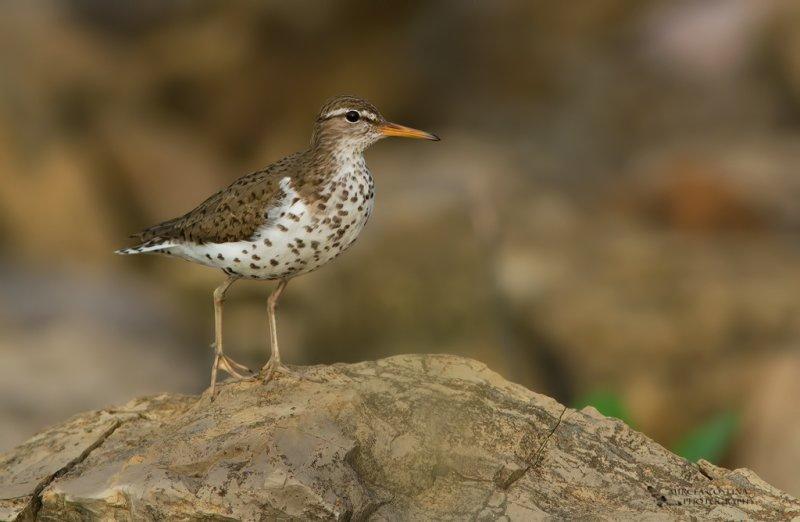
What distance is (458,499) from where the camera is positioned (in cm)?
749

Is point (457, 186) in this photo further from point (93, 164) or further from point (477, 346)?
point (93, 164)

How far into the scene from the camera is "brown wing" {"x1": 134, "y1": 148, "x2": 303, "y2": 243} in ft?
28.7

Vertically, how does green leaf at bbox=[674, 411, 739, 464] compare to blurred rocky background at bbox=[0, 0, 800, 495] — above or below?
below

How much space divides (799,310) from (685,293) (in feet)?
4.76

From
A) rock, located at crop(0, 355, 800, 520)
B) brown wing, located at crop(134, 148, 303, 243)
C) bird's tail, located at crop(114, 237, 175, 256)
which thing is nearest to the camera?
rock, located at crop(0, 355, 800, 520)

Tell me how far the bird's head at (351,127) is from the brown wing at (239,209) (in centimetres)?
30

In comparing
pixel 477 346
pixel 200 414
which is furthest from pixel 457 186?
pixel 200 414

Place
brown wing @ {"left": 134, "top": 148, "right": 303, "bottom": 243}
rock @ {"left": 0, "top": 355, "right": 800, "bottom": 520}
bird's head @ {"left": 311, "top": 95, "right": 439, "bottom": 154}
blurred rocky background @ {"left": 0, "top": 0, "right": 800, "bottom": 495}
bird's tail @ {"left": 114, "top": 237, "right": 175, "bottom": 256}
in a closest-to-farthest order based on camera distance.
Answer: rock @ {"left": 0, "top": 355, "right": 800, "bottom": 520}
brown wing @ {"left": 134, "top": 148, "right": 303, "bottom": 243}
bird's head @ {"left": 311, "top": 95, "right": 439, "bottom": 154}
bird's tail @ {"left": 114, "top": 237, "right": 175, "bottom": 256}
blurred rocky background @ {"left": 0, "top": 0, "right": 800, "bottom": 495}

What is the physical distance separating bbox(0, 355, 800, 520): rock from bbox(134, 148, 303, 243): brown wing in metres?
1.16

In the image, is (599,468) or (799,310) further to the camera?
(799,310)

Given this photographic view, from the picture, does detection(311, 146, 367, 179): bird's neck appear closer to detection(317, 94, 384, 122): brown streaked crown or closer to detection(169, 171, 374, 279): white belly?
detection(169, 171, 374, 279): white belly

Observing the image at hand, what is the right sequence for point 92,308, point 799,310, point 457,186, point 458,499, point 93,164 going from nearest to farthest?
point 458,499 → point 799,310 → point 92,308 → point 457,186 → point 93,164

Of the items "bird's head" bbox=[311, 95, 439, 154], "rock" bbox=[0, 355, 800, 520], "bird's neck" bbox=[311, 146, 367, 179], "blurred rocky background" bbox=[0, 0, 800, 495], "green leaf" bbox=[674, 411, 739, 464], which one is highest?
"blurred rocky background" bbox=[0, 0, 800, 495]

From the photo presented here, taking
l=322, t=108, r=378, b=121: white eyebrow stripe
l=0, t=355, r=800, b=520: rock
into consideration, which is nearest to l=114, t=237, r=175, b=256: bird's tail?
l=0, t=355, r=800, b=520: rock
